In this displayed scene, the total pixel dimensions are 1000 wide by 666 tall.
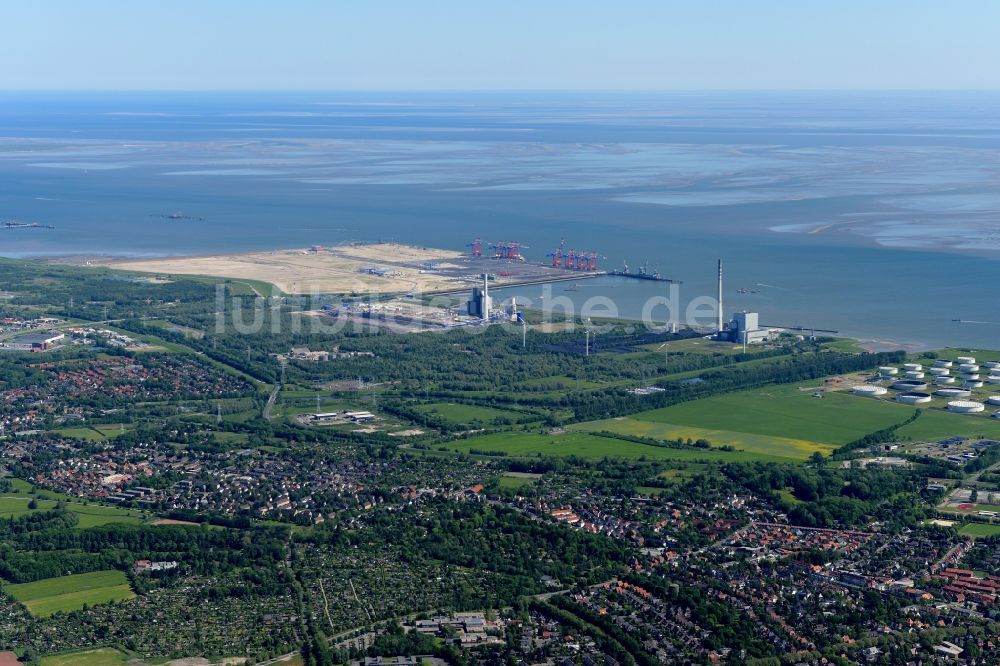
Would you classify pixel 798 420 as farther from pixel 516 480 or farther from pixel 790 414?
pixel 516 480

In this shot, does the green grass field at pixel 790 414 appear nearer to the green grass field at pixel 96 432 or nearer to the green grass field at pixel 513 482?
the green grass field at pixel 513 482

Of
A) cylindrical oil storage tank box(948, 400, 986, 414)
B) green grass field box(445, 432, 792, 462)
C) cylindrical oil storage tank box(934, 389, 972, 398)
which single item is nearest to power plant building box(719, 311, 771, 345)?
cylindrical oil storage tank box(934, 389, 972, 398)

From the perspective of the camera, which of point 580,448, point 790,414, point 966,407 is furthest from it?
point 790,414

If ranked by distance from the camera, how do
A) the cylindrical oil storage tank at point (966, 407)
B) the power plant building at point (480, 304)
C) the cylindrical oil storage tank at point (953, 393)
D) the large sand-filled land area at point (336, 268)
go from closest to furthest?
the cylindrical oil storage tank at point (966, 407) → the cylindrical oil storage tank at point (953, 393) → the power plant building at point (480, 304) → the large sand-filled land area at point (336, 268)

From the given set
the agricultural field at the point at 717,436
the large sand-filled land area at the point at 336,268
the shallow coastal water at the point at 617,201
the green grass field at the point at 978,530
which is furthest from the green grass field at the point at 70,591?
the large sand-filled land area at the point at 336,268

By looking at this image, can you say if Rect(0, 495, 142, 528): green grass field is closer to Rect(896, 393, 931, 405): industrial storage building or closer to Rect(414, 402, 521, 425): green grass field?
Rect(414, 402, 521, 425): green grass field

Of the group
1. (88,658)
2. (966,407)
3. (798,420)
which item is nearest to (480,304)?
(798,420)
